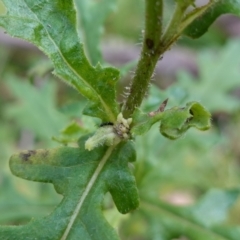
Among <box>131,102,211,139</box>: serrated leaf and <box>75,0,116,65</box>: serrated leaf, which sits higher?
<box>131,102,211,139</box>: serrated leaf

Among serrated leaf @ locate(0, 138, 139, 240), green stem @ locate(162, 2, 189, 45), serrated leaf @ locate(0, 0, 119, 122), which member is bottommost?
serrated leaf @ locate(0, 138, 139, 240)

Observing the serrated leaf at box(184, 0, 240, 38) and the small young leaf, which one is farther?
the serrated leaf at box(184, 0, 240, 38)

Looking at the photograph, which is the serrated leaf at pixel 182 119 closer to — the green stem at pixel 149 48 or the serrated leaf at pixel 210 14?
the green stem at pixel 149 48

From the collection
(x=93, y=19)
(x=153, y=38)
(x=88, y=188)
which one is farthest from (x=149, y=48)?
(x=93, y=19)

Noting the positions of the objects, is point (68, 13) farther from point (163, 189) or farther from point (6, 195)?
point (163, 189)

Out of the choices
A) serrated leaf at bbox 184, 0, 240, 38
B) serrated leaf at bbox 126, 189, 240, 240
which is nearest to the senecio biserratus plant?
serrated leaf at bbox 184, 0, 240, 38

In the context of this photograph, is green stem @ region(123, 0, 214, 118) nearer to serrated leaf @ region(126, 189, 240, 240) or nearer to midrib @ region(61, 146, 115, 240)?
midrib @ region(61, 146, 115, 240)

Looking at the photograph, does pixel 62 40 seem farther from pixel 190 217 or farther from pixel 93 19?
pixel 190 217
